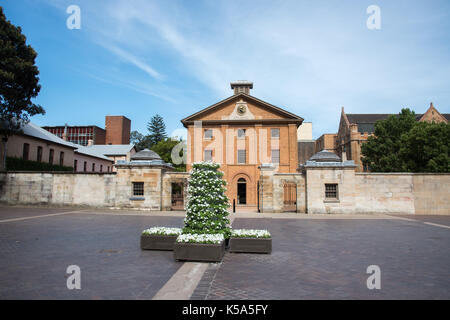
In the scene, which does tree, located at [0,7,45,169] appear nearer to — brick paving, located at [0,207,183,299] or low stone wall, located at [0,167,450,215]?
low stone wall, located at [0,167,450,215]

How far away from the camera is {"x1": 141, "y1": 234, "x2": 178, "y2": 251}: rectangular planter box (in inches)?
327

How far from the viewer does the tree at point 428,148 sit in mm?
26047

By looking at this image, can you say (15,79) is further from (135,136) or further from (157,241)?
(135,136)

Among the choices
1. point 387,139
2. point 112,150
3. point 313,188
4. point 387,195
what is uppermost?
point 112,150

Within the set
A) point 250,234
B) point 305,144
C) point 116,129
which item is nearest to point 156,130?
point 116,129

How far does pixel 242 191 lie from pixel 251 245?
26.4 m

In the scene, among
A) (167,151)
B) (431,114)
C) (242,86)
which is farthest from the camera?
(431,114)

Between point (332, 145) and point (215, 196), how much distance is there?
59.2 m

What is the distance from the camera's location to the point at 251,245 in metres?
8.10

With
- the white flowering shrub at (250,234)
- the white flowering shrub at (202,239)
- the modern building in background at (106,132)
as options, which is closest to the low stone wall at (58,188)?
the white flowering shrub at (250,234)

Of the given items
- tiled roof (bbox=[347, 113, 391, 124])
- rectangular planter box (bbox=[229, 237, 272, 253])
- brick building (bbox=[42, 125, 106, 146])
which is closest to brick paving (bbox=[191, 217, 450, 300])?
rectangular planter box (bbox=[229, 237, 272, 253])

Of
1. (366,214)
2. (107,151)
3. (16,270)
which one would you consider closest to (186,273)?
(16,270)

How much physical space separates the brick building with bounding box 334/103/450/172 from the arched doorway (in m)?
21.3

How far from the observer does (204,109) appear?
35062 mm
